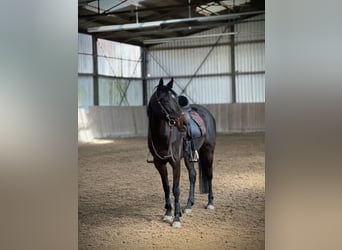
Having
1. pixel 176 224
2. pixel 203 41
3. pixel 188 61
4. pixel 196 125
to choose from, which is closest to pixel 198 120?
pixel 196 125

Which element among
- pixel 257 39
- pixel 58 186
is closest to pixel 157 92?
pixel 58 186

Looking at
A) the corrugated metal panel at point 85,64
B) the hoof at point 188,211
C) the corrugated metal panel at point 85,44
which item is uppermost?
the corrugated metal panel at point 85,44

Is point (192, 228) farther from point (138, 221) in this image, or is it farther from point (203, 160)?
point (203, 160)

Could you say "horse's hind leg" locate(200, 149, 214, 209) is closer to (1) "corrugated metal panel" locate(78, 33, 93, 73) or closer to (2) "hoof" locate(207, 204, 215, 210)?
(2) "hoof" locate(207, 204, 215, 210)

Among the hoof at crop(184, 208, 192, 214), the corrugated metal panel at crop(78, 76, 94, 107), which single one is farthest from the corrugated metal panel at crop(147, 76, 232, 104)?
the hoof at crop(184, 208, 192, 214)

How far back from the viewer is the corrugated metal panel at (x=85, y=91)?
17.5m

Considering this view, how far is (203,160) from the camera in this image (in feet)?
17.2

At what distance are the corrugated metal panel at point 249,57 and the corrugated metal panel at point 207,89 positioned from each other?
889 millimetres

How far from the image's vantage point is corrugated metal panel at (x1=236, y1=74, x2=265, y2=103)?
745 inches

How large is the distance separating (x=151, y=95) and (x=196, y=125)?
2886mm

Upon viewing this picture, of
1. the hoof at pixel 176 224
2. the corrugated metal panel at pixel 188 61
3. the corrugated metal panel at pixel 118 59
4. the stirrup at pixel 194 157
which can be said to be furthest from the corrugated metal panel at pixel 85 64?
the hoof at pixel 176 224

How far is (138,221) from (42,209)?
10.4 feet

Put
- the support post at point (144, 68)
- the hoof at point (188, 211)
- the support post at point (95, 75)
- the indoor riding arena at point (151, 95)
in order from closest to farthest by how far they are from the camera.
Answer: the hoof at point (188, 211) → the indoor riding arena at point (151, 95) → the support post at point (95, 75) → the support post at point (144, 68)

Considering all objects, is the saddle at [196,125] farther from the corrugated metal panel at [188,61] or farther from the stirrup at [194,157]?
the corrugated metal panel at [188,61]
